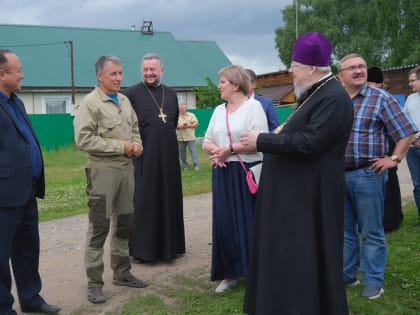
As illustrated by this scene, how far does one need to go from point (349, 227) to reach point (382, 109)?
3.84ft

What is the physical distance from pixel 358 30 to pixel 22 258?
42.6 metres

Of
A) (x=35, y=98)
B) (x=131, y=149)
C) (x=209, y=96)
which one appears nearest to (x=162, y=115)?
(x=131, y=149)

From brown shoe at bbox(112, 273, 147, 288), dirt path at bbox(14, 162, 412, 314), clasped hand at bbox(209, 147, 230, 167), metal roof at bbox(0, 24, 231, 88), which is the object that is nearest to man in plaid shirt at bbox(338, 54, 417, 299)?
clasped hand at bbox(209, 147, 230, 167)

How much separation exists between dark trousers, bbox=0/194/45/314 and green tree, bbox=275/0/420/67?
29.7 m

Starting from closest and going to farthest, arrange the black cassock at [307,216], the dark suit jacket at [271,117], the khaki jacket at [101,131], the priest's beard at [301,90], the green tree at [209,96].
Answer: the black cassock at [307,216]
the priest's beard at [301,90]
the khaki jacket at [101,131]
the dark suit jacket at [271,117]
the green tree at [209,96]

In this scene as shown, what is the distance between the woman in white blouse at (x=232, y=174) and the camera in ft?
15.6

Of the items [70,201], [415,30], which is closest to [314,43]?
[70,201]

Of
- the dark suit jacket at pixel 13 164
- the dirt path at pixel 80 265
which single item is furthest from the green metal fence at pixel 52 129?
the dark suit jacket at pixel 13 164

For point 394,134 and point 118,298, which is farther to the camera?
point 118,298

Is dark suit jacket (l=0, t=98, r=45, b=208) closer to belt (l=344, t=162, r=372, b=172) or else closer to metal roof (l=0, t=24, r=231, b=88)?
belt (l=344, t=162, r=372, b=172)

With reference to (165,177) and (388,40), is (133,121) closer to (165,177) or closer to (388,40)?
(165,177)

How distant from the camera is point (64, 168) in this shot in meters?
16.0

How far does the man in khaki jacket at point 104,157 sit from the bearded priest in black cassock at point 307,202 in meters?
1.63

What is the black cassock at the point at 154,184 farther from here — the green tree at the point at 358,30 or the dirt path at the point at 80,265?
the green tree at the point at 358,30
